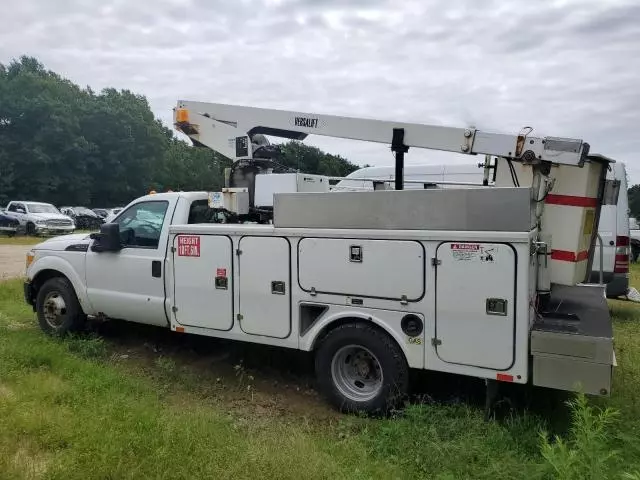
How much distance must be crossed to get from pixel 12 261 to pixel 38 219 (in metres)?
11.1

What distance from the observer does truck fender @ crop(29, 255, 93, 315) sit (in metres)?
6.85

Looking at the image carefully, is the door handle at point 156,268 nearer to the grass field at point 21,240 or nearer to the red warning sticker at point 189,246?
the red warning sticker at point 189,246

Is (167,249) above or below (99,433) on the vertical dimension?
above

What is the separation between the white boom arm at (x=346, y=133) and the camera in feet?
15.1

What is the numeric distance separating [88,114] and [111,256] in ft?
153

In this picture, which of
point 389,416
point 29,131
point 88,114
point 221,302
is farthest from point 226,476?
point 88,114

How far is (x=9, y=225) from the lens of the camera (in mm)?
27281

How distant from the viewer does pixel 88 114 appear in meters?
48.5

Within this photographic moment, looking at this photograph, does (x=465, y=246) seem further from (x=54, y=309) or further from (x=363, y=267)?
(x=54, y=309)

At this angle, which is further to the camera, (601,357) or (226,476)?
(601,357)

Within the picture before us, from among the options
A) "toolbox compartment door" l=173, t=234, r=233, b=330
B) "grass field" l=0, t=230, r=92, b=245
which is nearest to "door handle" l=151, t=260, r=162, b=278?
"toolbox compartment door" l=173, t=234, r=233, b=330

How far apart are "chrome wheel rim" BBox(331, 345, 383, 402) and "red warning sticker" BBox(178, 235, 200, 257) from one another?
5.97ft

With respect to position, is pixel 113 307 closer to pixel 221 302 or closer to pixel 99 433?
pixel 221 302

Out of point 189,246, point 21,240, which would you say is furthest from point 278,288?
point 21,240
